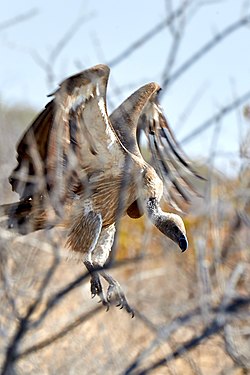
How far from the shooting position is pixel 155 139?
780 cm

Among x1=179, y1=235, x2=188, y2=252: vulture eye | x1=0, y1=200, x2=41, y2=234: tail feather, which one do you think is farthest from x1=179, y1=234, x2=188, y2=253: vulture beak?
x1=0, y1=200, x2=41, y2=234: tail feather

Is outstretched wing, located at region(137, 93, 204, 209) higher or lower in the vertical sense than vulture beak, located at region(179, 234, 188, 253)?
higher

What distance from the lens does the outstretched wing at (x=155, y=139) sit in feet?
23.0

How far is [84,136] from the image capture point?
654 cm

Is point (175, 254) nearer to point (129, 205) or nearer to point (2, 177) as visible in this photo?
point (2, 177)

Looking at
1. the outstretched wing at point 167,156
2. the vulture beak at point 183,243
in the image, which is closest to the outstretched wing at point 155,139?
the outstretched wing at point 167,156

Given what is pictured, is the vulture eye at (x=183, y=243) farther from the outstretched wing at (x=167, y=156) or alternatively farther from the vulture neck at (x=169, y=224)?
the outstretched wing at (x=167, y=156)

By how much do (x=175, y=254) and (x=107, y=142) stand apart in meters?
5.52

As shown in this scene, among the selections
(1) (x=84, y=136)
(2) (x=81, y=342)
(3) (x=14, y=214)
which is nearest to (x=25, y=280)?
(2) (x=81, y=342)

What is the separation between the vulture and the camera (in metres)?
6.21

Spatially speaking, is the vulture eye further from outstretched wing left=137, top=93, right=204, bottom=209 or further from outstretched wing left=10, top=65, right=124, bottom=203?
outstretched wing left=137, top=93, right=204, bottom=209

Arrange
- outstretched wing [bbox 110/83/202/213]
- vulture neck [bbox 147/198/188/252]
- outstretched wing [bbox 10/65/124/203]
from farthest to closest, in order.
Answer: outstretched wing [bbox 110/83/202/213]
vulture neck [bbox 147/198/188/252]
outstretched wing [bbox 10/65/124/203]

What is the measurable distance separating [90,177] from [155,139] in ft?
3.85

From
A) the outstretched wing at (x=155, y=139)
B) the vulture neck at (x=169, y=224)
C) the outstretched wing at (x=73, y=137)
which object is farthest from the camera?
the outstretched wing at (x=155, y=139)
